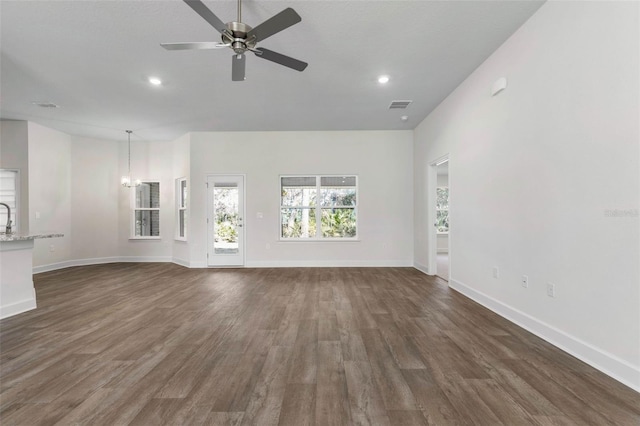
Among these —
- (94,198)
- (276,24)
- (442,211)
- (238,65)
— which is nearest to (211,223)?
(94,198)

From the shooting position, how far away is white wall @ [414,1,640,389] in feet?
6.36

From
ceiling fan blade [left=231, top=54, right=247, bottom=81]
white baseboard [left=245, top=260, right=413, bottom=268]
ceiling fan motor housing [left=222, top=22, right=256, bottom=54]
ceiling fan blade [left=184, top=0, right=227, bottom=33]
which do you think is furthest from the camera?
white baseboard [left=245, top=260, right=413, bottom=268]

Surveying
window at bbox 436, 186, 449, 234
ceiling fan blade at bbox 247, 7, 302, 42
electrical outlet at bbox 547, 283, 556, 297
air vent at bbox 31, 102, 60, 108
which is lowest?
electrical outlet at bbox 547, 283, 556, 297

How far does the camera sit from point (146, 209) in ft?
23.5

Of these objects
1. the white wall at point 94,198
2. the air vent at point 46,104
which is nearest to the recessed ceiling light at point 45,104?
the air vent at point 46,104

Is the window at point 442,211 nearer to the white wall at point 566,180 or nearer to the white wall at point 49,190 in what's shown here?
the white wall at point 566,180

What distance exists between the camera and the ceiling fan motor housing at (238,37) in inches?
90.2

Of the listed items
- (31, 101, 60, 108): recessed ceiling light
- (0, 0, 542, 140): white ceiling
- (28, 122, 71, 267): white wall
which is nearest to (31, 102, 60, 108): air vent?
(31, 101, 60, 108): recessed ceiling light

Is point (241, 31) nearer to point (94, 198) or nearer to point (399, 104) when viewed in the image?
point (399, 104)

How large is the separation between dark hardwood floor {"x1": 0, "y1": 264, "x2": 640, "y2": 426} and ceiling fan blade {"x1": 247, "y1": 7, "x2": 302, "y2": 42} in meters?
2.65

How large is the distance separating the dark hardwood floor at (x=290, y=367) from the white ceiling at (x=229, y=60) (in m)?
3.05

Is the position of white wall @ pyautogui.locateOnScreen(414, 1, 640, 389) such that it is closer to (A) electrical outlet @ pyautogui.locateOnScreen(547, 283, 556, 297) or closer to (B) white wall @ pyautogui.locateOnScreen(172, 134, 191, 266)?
(A) electrical outlet @ pyautogui.locateOnScreen(547, 283, 556, 297)

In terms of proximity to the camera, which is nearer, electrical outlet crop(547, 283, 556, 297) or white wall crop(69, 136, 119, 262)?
electrical outlet crop(547, 283, 556, 297)

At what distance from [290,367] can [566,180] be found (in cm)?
274
